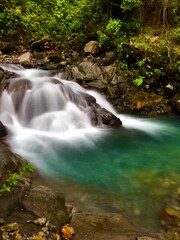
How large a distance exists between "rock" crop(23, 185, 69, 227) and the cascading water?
1.56ft

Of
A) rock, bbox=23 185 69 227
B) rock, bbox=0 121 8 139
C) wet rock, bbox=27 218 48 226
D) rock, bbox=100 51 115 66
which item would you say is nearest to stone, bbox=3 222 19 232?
wet rock, bbox=27 218 48 226

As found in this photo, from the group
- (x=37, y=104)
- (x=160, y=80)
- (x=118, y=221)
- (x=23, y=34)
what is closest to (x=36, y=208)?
(x=118, y=221)

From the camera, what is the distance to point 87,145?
798 cm

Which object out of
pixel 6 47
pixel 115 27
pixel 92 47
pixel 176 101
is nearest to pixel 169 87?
pixel 176 101

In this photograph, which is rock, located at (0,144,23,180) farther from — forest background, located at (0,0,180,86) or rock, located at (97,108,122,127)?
forest background, located at (0,0,180,86)

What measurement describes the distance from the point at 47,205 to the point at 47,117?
194 inches

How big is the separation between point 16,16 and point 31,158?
31.8ft

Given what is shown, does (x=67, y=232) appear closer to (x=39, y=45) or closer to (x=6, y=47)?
(x=39, y=45)

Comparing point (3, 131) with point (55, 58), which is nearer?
point (3, 131)

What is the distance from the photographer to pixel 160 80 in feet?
39.7

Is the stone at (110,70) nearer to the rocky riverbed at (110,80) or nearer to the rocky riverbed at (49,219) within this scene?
the rocky riverbed at (110,80)

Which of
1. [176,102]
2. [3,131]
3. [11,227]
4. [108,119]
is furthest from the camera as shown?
[176,102]

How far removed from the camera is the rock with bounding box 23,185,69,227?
412 cm

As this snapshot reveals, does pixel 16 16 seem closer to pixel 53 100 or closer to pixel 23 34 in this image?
pixel 23 34
